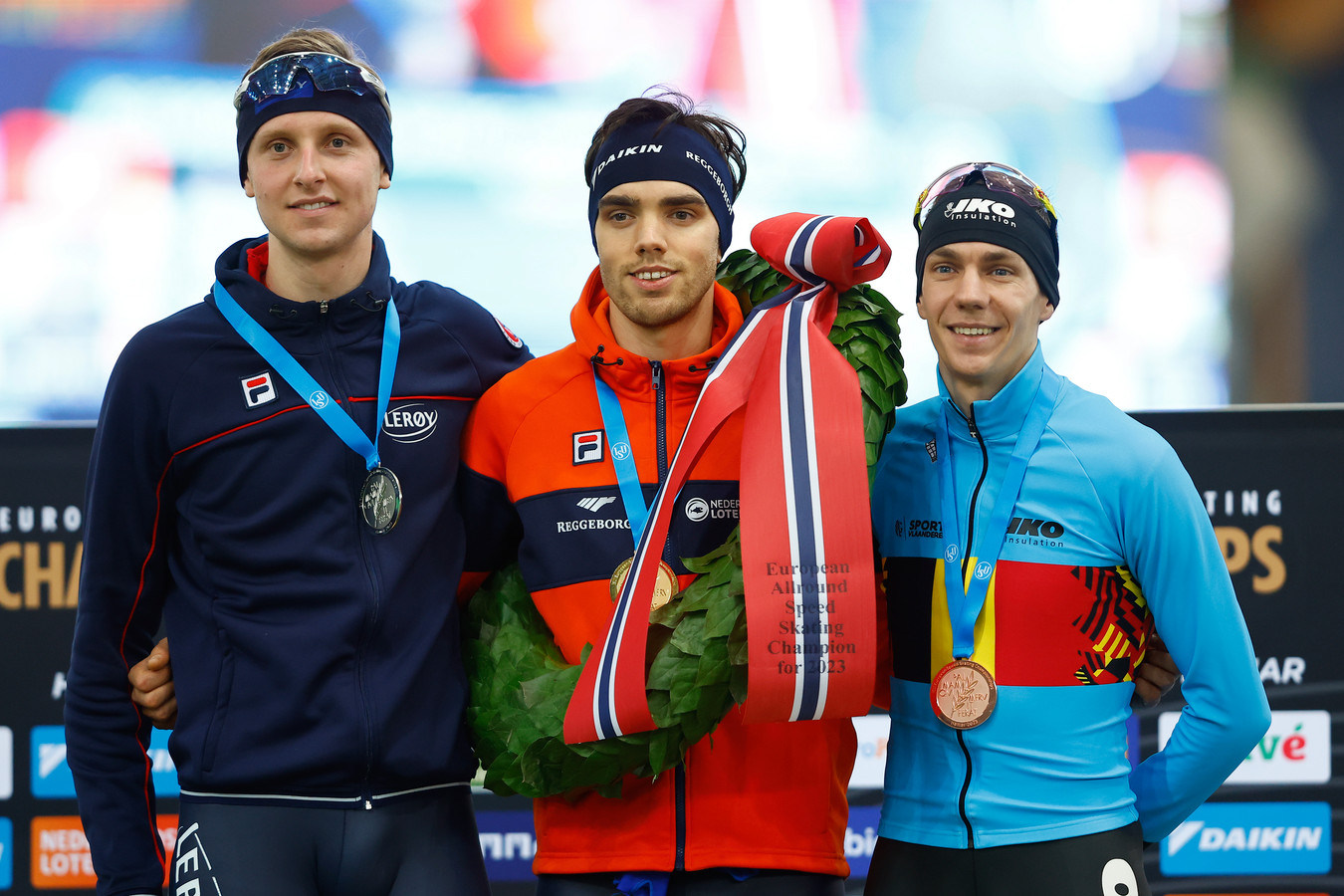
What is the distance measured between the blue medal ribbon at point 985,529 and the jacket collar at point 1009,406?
0.05 ft

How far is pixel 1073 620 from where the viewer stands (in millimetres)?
1847

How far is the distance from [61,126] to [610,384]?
2476 mm

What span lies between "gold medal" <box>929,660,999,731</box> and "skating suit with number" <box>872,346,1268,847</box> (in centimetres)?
2

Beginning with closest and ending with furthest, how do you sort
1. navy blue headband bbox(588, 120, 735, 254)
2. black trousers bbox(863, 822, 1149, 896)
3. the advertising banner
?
black trousers bbox(863, 822, 1149, 896) < navy blue headband bbox(588, 120, 735, 254) < the advertising banner

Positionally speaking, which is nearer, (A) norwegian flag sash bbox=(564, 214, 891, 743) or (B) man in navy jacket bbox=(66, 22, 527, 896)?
(A) norwegian flag sash bbox=(564, 214, 891, 743)

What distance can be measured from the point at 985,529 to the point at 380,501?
1.03 metres

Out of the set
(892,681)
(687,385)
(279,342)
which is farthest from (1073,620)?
(279,342)

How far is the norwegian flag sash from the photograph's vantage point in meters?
1.79

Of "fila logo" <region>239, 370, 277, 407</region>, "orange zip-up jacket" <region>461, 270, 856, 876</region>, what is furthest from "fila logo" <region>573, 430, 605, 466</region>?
"fila logo" <region>239, 370, 277, 407</region>

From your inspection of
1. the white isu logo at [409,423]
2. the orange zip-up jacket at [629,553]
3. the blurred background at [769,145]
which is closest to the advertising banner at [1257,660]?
the blurred background at [769,145]

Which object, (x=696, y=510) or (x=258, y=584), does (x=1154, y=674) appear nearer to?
(x=696, y=510)

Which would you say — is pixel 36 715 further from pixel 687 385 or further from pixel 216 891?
pixel 687 385

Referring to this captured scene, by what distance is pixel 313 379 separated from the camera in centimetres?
198

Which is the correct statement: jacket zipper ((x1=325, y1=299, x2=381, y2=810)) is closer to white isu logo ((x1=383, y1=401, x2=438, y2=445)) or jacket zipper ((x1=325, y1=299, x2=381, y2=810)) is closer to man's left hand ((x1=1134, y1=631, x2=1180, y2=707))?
white isu logo ((x1=383, y1=401, x2=438, y2=445))
